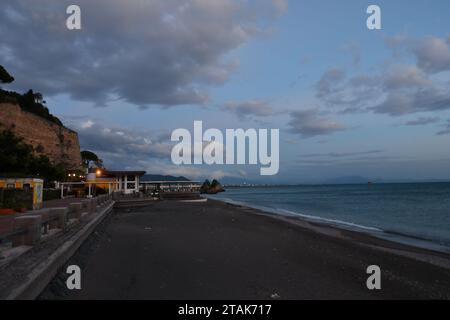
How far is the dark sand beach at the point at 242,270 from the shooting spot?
24.0ft

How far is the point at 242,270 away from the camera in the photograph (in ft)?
30.0

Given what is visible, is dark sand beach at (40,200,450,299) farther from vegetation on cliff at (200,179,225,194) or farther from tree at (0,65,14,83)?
vegetation on cliff at (200,179,225,194)

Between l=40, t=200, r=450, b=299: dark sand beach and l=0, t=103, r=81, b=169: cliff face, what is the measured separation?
43171 millimetres

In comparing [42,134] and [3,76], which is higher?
[3,76]

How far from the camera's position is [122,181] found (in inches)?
2200

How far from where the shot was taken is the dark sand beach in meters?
7.31

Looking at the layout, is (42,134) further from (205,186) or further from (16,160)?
(205,186)

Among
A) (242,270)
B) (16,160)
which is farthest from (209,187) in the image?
(242,270)

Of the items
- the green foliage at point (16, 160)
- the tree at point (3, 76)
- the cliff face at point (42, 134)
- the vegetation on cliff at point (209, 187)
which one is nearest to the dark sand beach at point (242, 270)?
the green foliage at point (16, 160)

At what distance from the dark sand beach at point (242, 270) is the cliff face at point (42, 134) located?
142ft

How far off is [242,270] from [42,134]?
63.9 metres

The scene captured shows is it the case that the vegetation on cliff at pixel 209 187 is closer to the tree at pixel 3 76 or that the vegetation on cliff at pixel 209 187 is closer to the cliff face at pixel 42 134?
the cliff face at pixel 42 134
